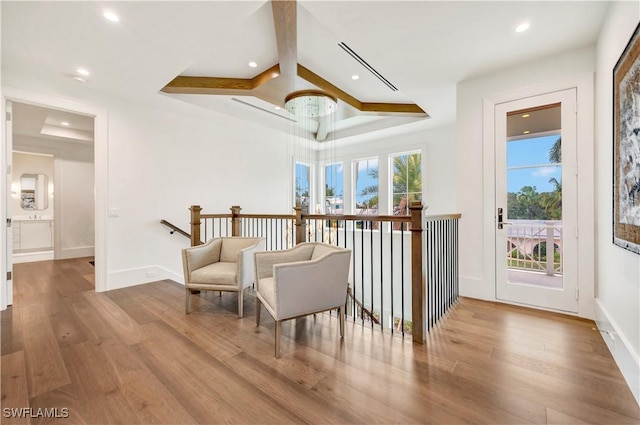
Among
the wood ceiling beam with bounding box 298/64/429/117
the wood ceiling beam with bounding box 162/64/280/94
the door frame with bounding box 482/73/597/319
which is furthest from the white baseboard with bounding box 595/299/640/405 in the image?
the wood ceiling beam with bounding box 162/64/280/94

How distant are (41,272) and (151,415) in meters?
5.09

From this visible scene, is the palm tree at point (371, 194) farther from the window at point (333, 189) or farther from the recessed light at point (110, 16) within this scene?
the recessed light at point (110, 16)

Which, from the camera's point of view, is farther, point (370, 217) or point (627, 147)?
point (370, 217)

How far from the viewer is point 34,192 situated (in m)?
6.22

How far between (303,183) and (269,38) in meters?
4.40

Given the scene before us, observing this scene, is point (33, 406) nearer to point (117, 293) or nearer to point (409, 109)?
point (117, 293)

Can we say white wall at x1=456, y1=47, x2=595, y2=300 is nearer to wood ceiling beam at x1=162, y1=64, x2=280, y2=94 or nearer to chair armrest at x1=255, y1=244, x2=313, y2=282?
chair armrest at x1=255, y1=244, x2=313, y2=282

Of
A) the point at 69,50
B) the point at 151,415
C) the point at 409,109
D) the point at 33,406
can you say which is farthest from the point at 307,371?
the point at 409,109

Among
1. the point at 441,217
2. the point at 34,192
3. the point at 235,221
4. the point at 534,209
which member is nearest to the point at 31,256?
the point at 34,192

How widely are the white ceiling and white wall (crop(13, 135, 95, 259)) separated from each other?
3498 mm

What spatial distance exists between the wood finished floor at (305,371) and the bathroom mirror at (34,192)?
192 inches

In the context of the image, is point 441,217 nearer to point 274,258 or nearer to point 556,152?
point 556,152

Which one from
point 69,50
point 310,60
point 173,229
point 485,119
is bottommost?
point 173,229

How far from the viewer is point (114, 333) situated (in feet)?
7.74
